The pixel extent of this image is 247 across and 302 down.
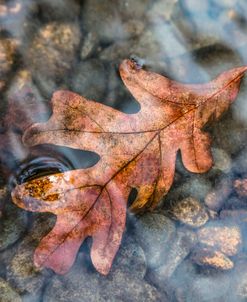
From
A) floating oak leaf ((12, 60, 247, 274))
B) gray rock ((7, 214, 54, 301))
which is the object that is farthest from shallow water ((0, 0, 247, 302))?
floating oak leaf ((12, 60, 247, 274))

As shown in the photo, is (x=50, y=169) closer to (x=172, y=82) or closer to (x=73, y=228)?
(x=73, y=228)

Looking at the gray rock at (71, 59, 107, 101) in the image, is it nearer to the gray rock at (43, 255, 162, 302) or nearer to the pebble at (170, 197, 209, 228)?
the pebble at (170, 197, 209, 228)

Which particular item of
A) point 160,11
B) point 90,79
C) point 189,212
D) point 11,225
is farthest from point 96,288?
point 160,11

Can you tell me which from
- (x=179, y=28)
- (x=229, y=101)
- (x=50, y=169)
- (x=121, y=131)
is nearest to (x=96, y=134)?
(x=121, y=131)

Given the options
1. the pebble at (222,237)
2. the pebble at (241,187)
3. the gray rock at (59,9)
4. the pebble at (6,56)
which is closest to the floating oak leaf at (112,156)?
the pebble at (241,187)

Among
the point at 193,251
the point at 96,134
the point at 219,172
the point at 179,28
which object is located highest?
the point at 179,28

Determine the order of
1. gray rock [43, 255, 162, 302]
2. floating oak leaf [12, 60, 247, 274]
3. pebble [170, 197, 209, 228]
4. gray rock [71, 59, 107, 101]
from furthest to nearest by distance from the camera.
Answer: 1. gray rock [71, 59, 107, 101]
2. pebble [170, 197, 209, 228]
3. gray rock [43, 255, 162, 302]
4. floating oak leaf [12, 60, 247, 274]
